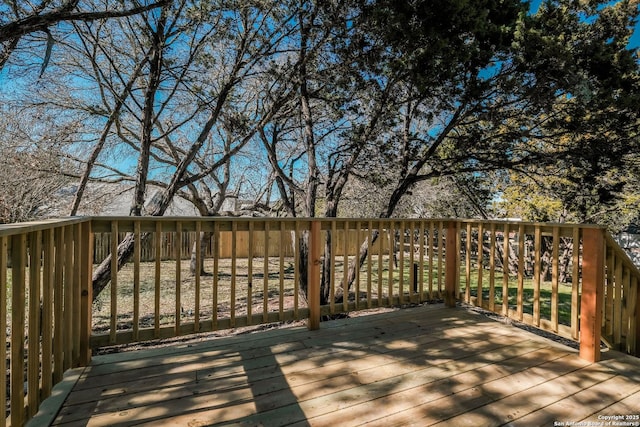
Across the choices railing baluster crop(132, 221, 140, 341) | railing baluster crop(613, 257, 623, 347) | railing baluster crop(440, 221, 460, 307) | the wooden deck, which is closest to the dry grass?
railing baluster crop(440, 221, 460, 307)

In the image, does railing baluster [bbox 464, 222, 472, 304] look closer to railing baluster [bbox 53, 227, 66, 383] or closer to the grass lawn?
the grass lawn

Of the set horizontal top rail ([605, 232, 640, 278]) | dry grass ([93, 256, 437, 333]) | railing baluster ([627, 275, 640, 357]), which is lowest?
dry grass ([93, 256, 437, 333])

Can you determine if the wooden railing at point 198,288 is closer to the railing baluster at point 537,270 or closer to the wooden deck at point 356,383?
the railing baluster at point 537,270

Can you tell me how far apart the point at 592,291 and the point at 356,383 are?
179 cm

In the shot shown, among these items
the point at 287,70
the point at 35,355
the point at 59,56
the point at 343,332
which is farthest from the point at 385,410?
the point at 59,56

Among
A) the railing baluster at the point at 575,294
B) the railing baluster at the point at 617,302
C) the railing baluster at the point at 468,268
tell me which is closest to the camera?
the railing baluster at the point at 575,294

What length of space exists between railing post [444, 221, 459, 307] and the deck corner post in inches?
129

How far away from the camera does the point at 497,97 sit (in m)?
5.02

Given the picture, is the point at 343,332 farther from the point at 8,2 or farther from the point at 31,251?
the point at 8,2

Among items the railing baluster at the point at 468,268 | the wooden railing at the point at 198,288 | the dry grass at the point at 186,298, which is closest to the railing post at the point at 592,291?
the wooden railing at the point at 198,288

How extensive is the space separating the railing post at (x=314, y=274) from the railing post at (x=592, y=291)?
6.52 feet

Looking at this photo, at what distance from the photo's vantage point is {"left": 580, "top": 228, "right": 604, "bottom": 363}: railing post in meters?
2.32

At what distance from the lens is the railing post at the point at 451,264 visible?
3.64 m

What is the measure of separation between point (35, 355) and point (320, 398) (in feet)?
4.59
